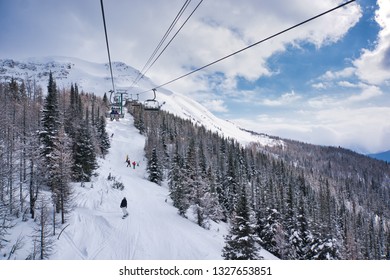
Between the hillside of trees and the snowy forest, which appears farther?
the hillside of trees

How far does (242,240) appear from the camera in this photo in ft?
47.1

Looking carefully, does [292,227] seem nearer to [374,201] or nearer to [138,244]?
[138,244]

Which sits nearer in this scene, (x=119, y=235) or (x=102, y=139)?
(x=119, y=235)

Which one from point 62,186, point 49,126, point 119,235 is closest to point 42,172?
point 62,186

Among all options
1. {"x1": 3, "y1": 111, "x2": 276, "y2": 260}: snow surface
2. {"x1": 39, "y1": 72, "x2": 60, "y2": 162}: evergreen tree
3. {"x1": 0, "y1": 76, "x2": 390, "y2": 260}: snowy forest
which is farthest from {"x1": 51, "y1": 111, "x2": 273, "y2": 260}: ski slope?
{"x1": 39, "y1": 72, "x2": 60, "y2": 162}: evergreen tree

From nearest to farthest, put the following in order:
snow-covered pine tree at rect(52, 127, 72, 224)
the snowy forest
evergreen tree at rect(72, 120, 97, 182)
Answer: the snowy forest → snow-covered pine tree at rect(52, 127, 72, 224) → evergreen tree at rect(72, 120, 97, 182)

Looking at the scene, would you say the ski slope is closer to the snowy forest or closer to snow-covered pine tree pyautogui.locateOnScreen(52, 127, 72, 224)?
snow-covered pine tree pyautogui.locateOnScreen(52, 127, 72, 224)

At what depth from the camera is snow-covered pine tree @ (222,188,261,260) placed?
14.1 meters

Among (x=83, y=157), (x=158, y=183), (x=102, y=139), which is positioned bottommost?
(x=158, y=183)

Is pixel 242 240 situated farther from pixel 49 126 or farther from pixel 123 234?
pixel 49 126

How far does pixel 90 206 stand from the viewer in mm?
19594

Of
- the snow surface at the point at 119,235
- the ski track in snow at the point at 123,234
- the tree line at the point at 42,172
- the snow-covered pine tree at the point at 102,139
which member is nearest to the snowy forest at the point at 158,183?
the tree line at the point at 42,172

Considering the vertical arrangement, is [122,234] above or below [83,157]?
below
